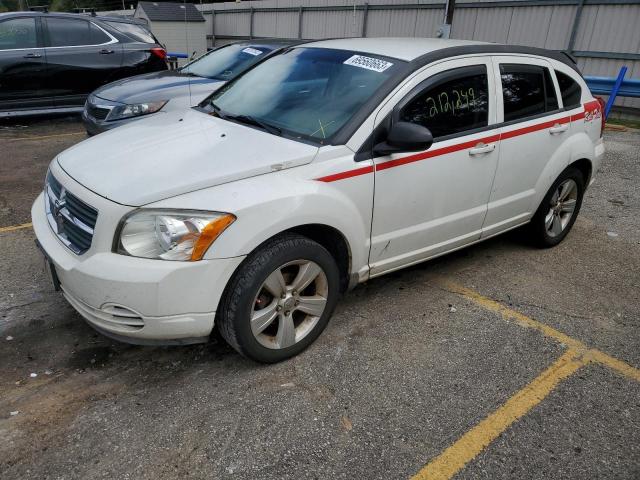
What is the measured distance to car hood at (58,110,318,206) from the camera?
2.52 m

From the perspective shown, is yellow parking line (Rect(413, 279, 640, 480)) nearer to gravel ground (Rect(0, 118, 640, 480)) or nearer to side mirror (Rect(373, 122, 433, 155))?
gravel ground (Rect(0, 118, 640, 480))

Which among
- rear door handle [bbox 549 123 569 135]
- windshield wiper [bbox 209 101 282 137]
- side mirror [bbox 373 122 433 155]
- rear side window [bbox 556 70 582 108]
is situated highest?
rear side window [bbox 556 70 582 108]

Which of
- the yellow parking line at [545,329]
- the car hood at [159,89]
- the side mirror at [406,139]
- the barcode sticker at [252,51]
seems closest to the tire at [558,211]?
the yellow parking line at [545,329]

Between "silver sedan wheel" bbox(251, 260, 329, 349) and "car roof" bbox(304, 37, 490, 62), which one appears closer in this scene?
"silver sedan wheel" bbox(251, 260, 329, 349)

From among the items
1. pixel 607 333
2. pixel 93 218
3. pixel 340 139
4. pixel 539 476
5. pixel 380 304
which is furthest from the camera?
pixel 380 304

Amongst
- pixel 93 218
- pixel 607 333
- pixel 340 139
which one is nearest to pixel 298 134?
pixel 340 139

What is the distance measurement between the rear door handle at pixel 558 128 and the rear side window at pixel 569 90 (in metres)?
0.18

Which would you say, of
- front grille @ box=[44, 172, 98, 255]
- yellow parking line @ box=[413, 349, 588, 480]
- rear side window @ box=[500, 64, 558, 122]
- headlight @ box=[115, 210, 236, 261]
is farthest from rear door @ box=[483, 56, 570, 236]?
front grille @ box=[44, 172, 98, 255]

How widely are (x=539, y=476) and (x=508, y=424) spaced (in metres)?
0.31

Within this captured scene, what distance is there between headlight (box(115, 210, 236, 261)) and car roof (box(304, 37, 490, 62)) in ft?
5.52

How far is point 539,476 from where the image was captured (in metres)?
2.26

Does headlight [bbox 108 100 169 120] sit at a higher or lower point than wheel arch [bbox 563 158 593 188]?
lower

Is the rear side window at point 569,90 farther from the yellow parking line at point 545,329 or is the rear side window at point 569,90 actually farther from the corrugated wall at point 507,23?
the corrugated wall at point 507,23

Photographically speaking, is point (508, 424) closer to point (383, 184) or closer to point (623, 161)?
point (383, 184)
